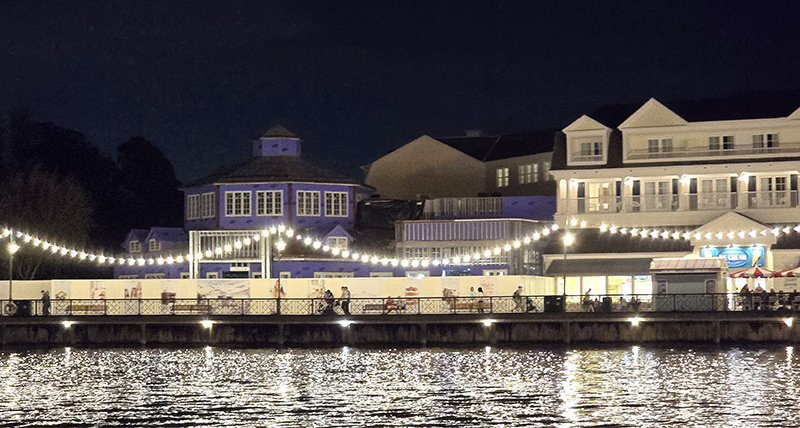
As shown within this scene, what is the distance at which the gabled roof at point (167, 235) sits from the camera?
291 ft

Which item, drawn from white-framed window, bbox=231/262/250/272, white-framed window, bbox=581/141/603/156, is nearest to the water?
white-framed window, bbox=231/262/250/272

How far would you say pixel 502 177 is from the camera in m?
99.6

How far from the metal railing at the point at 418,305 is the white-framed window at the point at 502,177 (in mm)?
25204

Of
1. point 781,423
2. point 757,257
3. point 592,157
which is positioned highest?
point 592,157

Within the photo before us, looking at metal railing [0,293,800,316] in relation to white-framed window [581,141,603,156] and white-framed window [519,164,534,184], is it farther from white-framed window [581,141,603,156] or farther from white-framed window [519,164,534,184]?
white-framed window [519,164,534,184]

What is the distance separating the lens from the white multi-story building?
78.4 metres

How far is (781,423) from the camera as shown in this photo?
41.4 metres

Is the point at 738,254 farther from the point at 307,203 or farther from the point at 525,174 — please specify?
the point at 307,203

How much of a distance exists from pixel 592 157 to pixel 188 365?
31977 mm

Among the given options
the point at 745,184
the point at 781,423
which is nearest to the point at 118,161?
the point at 745,184

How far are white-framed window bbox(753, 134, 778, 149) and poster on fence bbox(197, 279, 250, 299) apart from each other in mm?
29079

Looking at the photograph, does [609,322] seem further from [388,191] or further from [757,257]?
[388,191]

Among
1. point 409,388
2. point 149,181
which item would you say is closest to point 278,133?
point 149,181

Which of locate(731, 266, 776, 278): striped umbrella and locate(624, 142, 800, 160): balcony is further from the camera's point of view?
locate(624, 142, 800, 160): balcony
